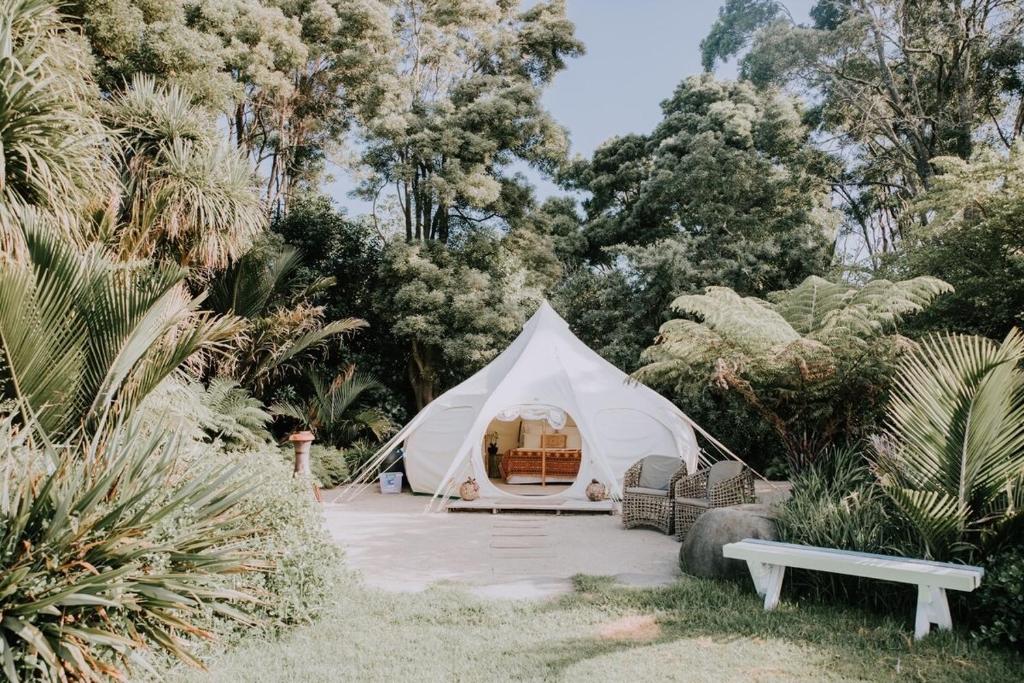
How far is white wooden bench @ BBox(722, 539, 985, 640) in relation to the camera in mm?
4453

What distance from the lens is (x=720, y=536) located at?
6.02 m

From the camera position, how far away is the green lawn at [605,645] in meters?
3.99

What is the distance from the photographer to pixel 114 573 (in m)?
2.69

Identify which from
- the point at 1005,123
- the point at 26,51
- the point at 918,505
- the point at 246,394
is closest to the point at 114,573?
the point at 26,51

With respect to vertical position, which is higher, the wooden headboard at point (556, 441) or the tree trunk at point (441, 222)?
the tree trunk at point (441, 222)

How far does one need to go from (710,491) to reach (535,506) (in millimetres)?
2798

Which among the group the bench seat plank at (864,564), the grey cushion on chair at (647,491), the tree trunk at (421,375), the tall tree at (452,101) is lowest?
the bench seat plank at (864,564)

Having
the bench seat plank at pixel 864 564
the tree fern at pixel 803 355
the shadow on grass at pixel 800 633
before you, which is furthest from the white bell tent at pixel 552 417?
the bench seat plank at pixel 864 564

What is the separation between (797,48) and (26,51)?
14380 mm

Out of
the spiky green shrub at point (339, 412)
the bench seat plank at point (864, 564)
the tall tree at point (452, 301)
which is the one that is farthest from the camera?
the tall tree at point (452, 301)

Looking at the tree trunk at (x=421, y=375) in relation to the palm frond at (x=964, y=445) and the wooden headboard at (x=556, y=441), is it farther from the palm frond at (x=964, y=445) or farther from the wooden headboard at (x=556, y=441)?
the palm frond at (x=964, y=445)

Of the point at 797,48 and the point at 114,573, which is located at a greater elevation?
the point at 797,48

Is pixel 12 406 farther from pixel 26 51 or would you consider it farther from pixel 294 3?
pixel 294 3

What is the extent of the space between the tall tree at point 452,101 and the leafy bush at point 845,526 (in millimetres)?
9566
